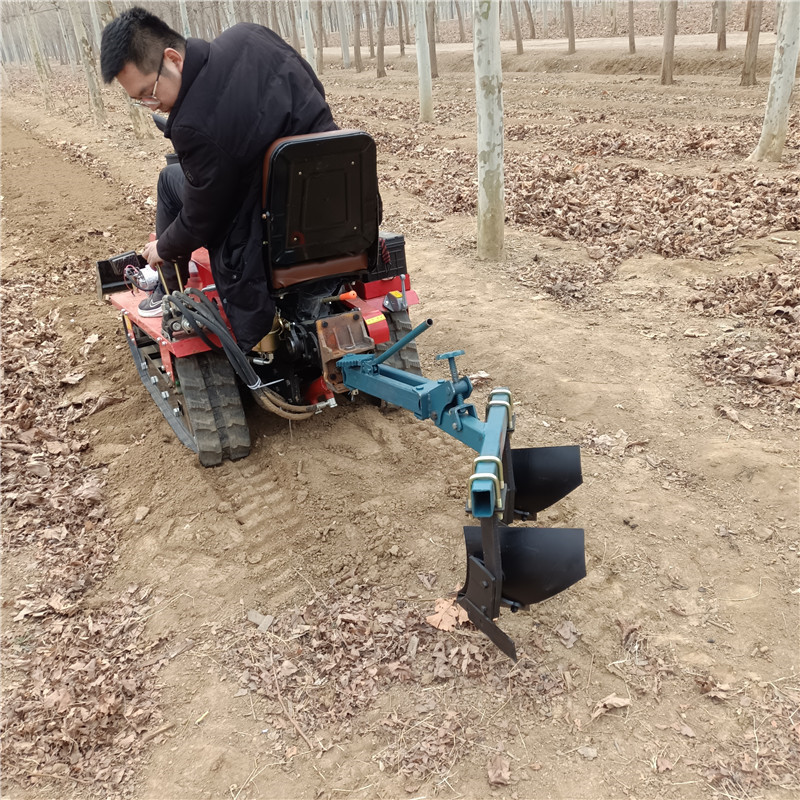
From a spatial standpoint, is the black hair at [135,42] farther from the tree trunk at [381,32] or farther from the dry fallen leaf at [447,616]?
the tree trunk at [381,32]

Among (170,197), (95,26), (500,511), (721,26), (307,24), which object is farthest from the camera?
(95,26)

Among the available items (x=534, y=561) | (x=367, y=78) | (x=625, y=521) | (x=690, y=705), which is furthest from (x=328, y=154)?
(x=367, y=78)

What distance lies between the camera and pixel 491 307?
6.10m

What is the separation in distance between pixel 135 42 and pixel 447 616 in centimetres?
294

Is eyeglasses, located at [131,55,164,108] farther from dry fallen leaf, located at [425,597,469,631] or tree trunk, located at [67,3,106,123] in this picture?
tree trunk, located at [67,3,106,123]

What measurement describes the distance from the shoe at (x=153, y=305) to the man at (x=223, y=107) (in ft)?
3.88

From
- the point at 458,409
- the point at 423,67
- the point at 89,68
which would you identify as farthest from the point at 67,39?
the point at 458,409

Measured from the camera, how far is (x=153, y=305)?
→ 4.54 meters

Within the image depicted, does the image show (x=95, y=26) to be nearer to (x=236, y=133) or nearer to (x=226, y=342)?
(x=226, y=342)

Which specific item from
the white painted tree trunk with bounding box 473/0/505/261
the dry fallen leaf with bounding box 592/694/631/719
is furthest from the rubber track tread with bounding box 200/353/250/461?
the white painted tree trunk with bounding box 473/0/505/261

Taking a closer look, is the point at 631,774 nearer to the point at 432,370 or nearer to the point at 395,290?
the point at 395,290

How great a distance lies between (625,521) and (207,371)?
2.59m

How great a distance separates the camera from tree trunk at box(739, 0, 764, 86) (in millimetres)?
14500

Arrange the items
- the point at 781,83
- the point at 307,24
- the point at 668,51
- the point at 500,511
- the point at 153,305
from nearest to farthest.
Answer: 1. the point at 500,511
2. the point at 153,305
3. the point at 781,83
4. the point at 668,51
5. the point at 307,24
